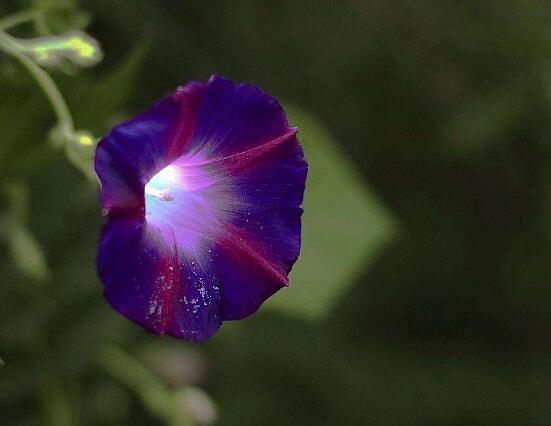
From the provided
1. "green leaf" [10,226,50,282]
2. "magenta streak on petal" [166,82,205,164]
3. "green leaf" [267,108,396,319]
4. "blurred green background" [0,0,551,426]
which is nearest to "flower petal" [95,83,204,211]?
"magenta streak on petal" [166,82,205,164]

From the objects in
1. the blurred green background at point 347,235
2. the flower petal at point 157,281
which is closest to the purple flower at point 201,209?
the flower petal at point 157,281

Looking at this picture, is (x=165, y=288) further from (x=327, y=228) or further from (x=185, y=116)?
(x=327, y=228)

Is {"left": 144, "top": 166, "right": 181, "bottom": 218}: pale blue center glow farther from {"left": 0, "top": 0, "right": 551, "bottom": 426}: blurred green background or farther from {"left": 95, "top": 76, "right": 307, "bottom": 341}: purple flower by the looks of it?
{"left": 0, "top": 0, "right": 551, "bottom": 426}: blurred green background

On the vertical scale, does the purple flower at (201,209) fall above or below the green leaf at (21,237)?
above

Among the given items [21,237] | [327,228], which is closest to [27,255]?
[21,237]

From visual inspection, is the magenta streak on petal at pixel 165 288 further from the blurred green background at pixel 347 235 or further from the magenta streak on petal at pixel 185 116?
the blurred green background at pixel 347 235
